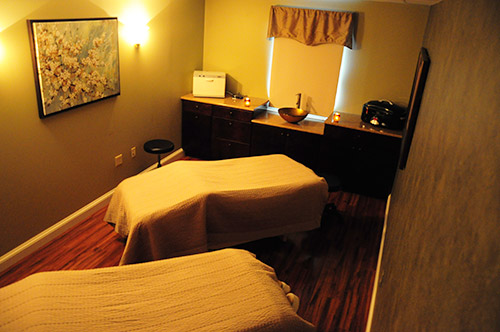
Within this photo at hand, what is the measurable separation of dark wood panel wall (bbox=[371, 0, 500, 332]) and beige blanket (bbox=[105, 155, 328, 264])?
1.66 metres

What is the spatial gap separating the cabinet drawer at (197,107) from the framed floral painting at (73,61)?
132cm

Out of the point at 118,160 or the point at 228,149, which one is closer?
the point at 118,160

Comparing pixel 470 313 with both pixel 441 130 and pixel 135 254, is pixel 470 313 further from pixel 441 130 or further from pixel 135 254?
pixel 135 254

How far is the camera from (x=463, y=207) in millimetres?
881

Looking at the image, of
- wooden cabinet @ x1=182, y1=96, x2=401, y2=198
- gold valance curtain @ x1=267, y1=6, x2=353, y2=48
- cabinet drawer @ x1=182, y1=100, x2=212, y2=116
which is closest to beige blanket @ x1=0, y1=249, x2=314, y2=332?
wooden cabinet @ x1=182, y1=96, x2=401, y2=198

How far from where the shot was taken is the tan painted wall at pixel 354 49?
4336 mm

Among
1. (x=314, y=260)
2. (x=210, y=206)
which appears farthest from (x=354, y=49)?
(x=210, y=206)

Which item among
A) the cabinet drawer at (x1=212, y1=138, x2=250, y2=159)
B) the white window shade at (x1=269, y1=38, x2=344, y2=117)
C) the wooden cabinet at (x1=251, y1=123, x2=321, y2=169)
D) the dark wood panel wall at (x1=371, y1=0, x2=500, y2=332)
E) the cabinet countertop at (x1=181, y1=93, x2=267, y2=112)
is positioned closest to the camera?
the dark wood panel wall at (x1=371, y1=0, x2=500, y2=332)

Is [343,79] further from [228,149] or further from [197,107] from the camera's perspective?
[197,107]

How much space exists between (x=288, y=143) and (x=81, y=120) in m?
2.26

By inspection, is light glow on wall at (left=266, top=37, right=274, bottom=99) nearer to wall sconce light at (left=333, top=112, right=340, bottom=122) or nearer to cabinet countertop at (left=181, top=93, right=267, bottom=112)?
cabinet countertop at (left=181, top=93, right=267, bottom=112)

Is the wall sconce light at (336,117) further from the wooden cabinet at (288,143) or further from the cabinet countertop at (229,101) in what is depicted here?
the cabinet countertop at (229,101)

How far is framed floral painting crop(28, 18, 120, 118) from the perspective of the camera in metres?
2.91

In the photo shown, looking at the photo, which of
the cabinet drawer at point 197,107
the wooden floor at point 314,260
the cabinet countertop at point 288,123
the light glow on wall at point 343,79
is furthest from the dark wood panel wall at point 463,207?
the cabinet drawer at point 197,107
